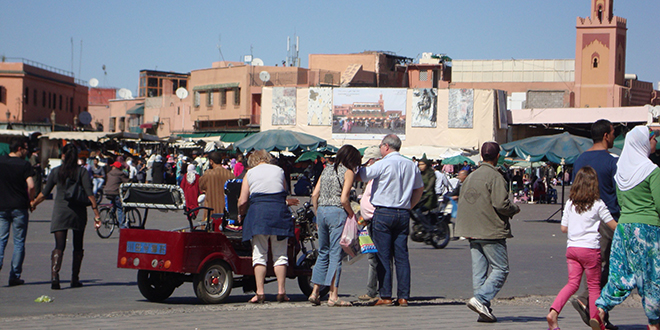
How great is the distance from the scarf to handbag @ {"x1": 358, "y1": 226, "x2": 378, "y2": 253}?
250 cm

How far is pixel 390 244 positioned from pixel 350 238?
40cm

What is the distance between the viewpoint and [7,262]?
10750mm

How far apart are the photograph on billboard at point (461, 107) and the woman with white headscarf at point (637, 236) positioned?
1760 inches

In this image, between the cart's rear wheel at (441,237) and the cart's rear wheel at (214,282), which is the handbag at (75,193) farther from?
the cart's rear wheel at (441,237)

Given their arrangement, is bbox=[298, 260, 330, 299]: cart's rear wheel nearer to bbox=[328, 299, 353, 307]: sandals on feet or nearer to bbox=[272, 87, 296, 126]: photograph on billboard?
bbox=[328, 299, 353, 307]: sandals on feet

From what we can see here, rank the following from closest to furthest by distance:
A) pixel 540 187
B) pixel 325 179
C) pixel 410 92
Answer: pixel 325 179 < pixel 540 187 < pixel 410 92

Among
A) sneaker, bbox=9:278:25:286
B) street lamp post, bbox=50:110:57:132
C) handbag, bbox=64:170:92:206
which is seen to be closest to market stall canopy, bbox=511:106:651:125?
street lamp post, bbox=50:110:57:132

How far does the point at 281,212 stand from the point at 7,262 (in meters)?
5.39

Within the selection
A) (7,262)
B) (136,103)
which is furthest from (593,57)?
(7,262)

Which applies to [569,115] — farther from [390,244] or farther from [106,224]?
[390,244]

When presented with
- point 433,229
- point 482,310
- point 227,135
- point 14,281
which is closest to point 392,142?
point 482,310

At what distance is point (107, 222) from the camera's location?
1519cm

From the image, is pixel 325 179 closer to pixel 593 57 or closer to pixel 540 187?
pixel 540 187

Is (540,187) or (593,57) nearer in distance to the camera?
(540,187)
